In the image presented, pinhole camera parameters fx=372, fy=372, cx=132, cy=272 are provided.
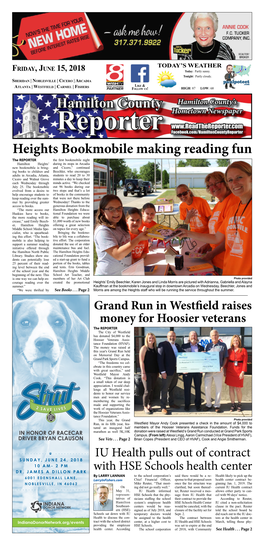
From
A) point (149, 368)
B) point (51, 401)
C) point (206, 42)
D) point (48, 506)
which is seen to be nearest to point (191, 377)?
point (149, 368)

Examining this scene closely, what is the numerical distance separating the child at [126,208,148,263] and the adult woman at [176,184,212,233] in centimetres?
51

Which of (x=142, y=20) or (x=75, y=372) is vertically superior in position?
(x=142, y=20)

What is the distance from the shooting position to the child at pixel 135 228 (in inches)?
148

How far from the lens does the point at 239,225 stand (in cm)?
386

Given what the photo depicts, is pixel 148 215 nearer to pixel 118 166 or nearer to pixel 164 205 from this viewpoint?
pixel 164 205

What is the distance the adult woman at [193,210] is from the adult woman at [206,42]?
1.33 meters

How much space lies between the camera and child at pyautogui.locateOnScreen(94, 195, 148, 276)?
11.9ft

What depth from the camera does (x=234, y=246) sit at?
3.89 meters

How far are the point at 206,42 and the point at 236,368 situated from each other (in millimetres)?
3349

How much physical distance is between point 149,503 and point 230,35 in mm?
4877

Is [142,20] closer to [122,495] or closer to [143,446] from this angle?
[143,446]

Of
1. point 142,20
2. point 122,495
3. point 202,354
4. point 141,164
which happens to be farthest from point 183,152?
point 122,495

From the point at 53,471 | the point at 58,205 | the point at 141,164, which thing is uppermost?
the point at 141,164

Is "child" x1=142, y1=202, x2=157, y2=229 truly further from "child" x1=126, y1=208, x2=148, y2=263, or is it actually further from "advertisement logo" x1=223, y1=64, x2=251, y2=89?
"advertisement logo" x1=223, y1=64, x2=251, y2=89
